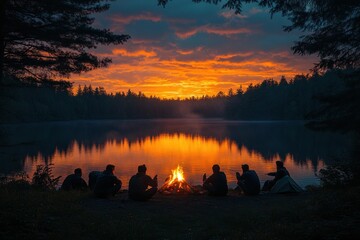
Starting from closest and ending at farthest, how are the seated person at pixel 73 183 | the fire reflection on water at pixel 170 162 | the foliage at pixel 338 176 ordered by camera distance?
the foliage at pixel 338 176 → the seated person at pixel 73 183 → the fire reflection on water at pixel 170 162

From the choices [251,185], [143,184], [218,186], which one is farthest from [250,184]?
[143,184]

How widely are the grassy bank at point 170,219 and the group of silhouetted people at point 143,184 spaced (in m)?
0.65

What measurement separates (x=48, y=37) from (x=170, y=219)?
686 cm

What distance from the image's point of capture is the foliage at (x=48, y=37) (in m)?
11.4

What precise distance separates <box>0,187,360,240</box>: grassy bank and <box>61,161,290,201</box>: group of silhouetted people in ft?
2.15

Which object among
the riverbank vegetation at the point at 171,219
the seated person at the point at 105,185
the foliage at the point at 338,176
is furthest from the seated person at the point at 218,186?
the foliage at the point at 338,176

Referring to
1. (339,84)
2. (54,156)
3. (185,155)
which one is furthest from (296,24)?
(339,84)

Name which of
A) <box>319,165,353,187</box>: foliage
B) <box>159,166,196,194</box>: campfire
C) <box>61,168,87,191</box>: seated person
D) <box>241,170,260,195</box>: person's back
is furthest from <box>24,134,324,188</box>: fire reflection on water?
<box>319,165,353,187</box>: foliage

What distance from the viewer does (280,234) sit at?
7680mm

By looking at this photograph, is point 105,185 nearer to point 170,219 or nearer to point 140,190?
point 140,190

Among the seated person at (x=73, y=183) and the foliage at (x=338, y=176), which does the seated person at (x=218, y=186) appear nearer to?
the foliage at (x=338, y=176)

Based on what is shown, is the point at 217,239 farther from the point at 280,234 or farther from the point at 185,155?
the point at 185,155

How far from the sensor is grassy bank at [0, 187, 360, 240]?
7688 mm

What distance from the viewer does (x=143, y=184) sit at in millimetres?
13875
